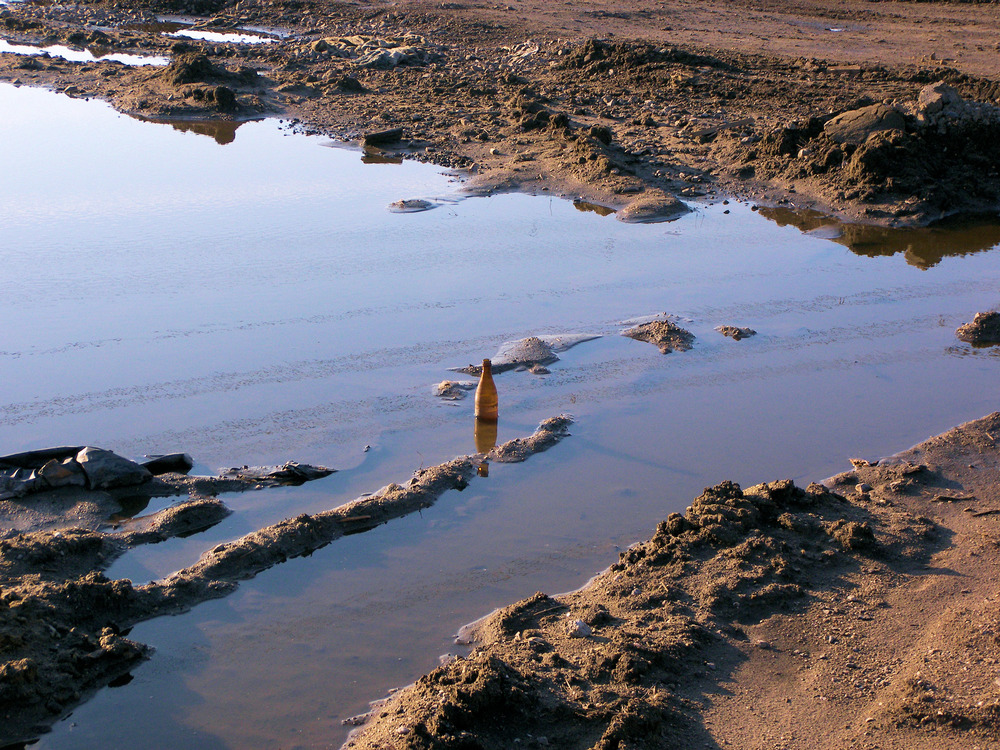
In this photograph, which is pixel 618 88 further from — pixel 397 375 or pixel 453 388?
pixel 453 388

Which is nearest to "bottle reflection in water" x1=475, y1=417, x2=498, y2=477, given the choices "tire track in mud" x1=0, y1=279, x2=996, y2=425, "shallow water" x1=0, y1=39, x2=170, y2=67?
"tire track in mud" x1=0, y1=279, x2=996, y2=425

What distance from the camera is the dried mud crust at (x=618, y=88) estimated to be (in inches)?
520

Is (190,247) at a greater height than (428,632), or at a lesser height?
greater

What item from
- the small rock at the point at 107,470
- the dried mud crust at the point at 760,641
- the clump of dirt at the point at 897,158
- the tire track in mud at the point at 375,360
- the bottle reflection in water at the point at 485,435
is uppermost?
the clump of dirt at the point at 897,158

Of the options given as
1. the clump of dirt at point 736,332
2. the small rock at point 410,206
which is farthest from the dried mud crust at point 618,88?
→ the clump of dirt at point 736,332

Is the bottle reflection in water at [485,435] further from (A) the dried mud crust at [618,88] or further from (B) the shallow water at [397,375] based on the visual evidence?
(A) the dried mud crust at [618,88]

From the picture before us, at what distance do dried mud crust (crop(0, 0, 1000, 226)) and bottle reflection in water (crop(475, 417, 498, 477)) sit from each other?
5936mm

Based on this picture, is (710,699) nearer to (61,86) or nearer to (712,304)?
(712,304)

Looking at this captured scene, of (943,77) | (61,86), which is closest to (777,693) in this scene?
(943,77)

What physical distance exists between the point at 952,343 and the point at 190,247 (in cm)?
878

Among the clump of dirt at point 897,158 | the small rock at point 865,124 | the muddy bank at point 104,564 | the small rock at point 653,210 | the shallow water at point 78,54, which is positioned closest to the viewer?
the muddy bank at point 104,564

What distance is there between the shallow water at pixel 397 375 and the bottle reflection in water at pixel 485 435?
0.11 meters

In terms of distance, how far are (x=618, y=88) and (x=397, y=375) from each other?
40.3 ft

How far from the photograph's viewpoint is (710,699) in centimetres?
441
